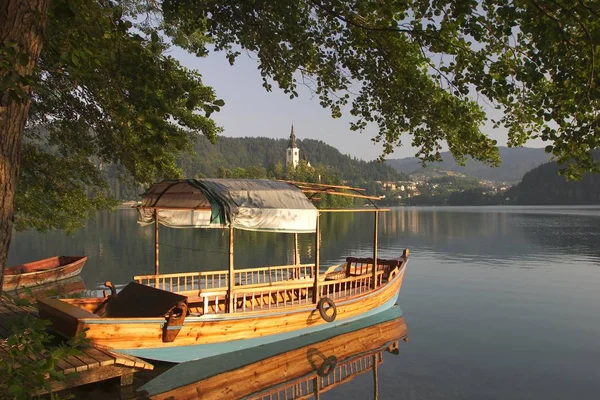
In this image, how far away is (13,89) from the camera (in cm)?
325

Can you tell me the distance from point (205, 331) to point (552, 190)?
167 metres

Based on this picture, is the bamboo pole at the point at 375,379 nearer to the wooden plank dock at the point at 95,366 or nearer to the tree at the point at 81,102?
the wooden plank dock at the point at 95,366

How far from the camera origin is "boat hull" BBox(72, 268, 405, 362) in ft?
30.7

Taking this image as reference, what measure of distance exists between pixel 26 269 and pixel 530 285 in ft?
78.5

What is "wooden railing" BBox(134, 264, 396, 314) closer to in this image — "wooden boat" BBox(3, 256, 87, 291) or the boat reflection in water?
the boat reflection in water

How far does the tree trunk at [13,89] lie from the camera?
11.2 ft

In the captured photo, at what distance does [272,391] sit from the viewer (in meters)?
10.2

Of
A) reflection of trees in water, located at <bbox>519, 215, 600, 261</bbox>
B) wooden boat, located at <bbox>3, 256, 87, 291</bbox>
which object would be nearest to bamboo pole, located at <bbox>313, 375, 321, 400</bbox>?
wooden boat, located at <bbox>3, 256, 87, 291</bbox>

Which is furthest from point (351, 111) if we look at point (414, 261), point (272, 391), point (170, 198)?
point (414, 261)

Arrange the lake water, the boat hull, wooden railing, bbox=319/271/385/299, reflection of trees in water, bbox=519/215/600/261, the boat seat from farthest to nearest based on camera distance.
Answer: reflection of trees in water, bbox=519/215/600/261 < wooden railing, bbox=319/271/385/299 < the lake water < the boat seat < the boat hull

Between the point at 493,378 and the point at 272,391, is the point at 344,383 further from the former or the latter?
the point at 493,378

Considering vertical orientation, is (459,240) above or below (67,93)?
below

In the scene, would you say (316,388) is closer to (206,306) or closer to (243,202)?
(206,306)

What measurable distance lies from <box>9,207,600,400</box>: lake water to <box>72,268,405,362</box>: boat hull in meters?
2.03
